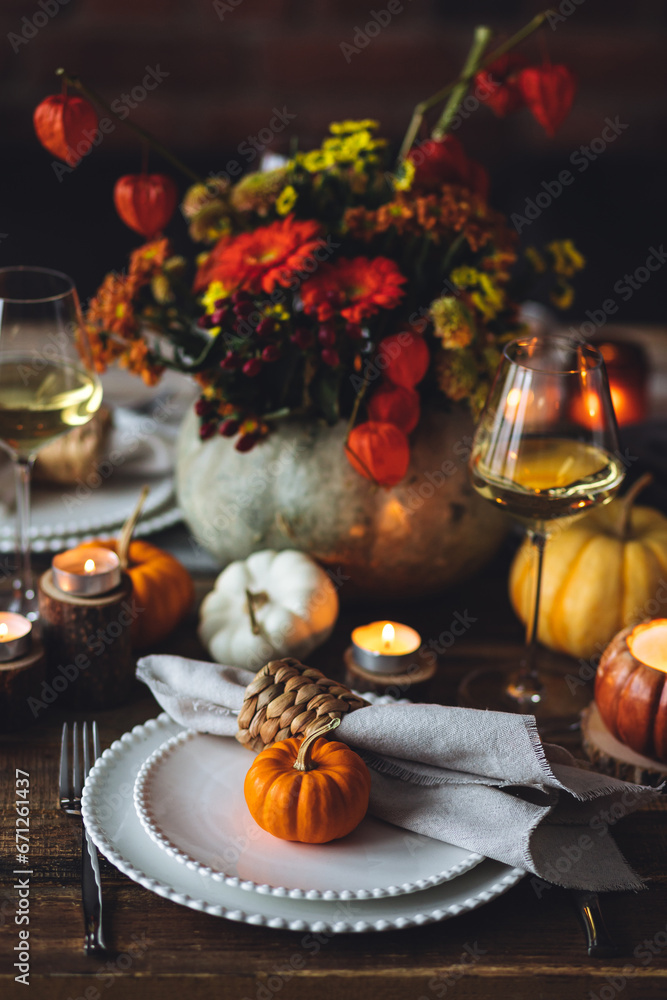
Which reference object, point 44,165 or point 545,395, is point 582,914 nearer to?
point 545,395

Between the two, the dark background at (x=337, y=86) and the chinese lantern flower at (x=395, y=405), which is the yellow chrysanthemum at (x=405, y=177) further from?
the dark background at (x=337, y=86)

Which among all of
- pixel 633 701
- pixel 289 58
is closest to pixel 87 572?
pixel 633 701

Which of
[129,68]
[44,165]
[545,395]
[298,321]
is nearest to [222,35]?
[129,68]

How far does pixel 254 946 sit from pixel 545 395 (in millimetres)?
495

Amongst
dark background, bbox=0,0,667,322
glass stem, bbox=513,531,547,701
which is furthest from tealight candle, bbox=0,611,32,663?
dark background, bbox=0,0,667,322

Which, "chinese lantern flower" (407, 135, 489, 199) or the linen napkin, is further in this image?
"chinese lantern flower" (407, 135, 489, 199)

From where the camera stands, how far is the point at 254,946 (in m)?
0.64

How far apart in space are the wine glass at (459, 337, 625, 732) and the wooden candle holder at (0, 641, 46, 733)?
1.29 ft

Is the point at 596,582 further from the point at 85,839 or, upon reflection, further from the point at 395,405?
the point at 85,839

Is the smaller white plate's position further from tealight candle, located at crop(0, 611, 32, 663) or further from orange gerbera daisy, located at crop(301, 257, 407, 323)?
orange gerbera daisy, located at crop(301, 257, 407, 323)

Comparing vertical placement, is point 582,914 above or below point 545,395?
below

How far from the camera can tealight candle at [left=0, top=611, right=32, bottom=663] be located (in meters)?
0.84

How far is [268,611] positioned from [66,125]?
482 millimetres

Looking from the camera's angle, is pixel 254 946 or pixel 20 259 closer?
pixel 254 946
